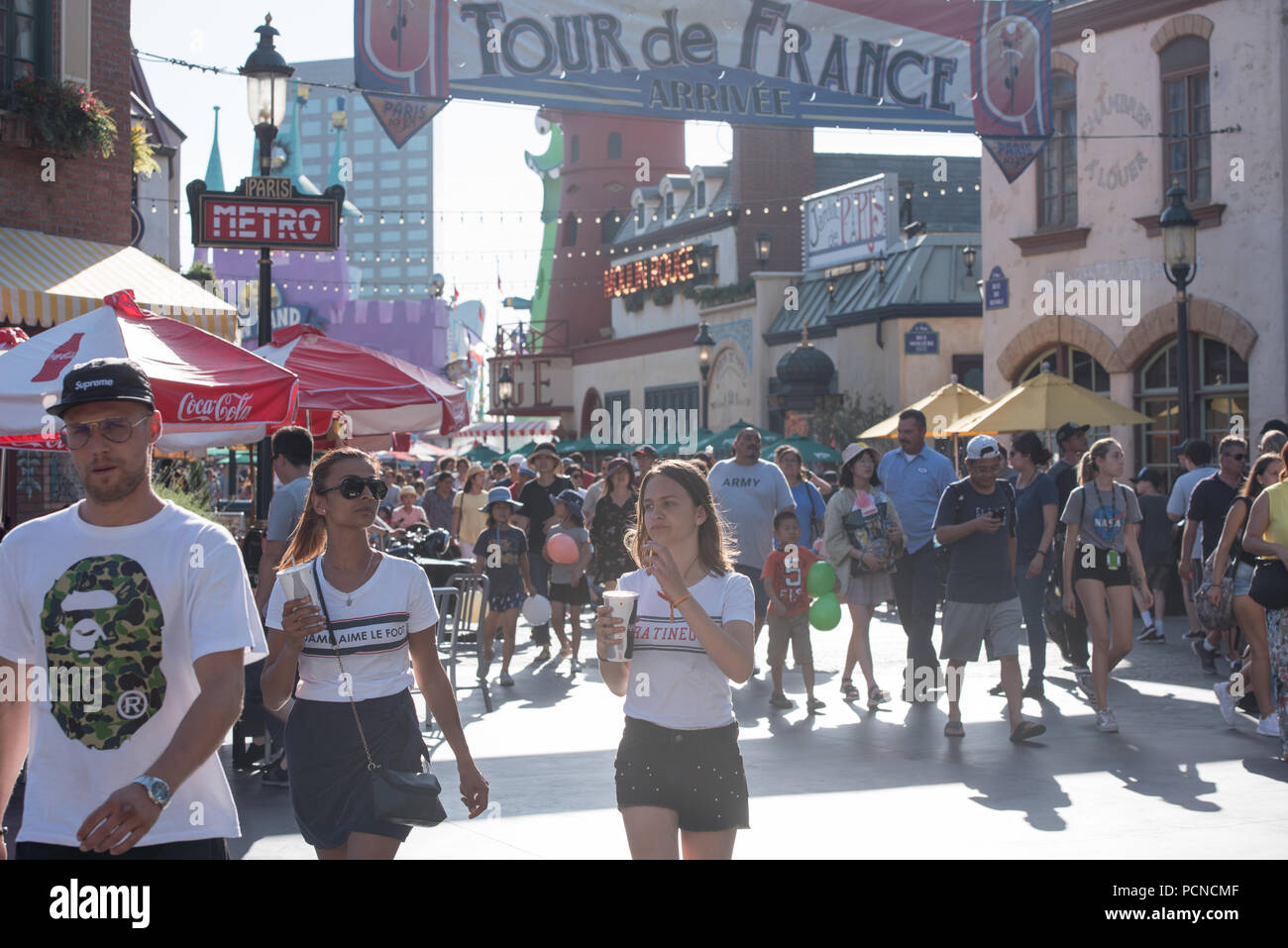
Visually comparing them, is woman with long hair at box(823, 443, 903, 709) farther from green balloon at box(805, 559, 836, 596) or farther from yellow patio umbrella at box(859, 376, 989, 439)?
yellow patio umbrella at box(859, 376, 989, 439)

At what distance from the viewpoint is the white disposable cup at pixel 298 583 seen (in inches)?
184

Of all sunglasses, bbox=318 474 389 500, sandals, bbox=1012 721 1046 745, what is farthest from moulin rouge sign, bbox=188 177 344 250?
sunglasses, bbox=318 474 389 500

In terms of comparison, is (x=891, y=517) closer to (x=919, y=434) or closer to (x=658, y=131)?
(x=919, y=434)

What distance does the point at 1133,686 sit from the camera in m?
12.2

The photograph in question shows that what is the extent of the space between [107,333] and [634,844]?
214 inches

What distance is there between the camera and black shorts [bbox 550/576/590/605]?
14734 millimetres

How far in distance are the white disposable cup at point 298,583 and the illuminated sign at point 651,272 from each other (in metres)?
39.0

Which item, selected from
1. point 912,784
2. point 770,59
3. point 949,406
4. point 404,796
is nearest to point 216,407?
point 912,784

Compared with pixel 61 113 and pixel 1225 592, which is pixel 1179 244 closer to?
pixel 1225 592

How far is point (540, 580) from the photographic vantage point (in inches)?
629

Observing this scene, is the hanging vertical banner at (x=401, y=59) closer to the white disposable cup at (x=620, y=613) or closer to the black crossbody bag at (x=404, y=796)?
the white disposable cup at (x=620, y=613)

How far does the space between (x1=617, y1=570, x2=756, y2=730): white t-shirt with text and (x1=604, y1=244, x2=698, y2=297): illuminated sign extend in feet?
127

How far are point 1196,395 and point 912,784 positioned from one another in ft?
47.2
